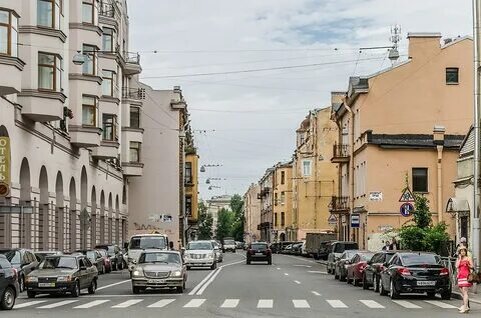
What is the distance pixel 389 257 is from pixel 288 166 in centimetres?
10545

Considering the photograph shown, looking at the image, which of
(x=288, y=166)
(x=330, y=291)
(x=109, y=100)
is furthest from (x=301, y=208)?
(x=330, y=291)

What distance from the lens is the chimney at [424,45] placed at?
5725 cm

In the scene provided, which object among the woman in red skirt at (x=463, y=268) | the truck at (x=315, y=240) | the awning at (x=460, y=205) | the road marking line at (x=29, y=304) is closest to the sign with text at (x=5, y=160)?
the road marking line at (x=29, y=304)

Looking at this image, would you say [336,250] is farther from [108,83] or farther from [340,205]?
[108,83]

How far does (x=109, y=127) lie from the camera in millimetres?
63906

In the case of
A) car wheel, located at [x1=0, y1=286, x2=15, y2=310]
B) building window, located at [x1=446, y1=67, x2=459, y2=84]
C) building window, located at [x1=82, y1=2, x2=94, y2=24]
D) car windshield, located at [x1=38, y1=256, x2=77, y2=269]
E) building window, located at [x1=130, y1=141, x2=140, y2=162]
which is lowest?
car wheel, located at [x1=0, y1=286, x2=15, y2=310]

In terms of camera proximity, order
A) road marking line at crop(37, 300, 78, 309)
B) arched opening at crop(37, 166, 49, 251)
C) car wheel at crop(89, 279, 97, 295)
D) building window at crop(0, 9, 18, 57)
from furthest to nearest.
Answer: arched opening at crop(37, 166, 49, 251)
building window at crop(0, 9, 18, 57)
car wheel at crop(89, 279, 97, 295)
road marking line at crop(37, 300, 78, 309)

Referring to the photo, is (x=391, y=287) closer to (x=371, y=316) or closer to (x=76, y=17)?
(x=371, y=316)

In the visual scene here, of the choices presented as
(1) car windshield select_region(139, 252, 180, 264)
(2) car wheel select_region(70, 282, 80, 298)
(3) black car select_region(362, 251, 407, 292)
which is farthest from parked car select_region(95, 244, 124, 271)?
(2) car wheel select_region(70, 282, 80, 298)

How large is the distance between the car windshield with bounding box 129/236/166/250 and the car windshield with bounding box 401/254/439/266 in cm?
1988

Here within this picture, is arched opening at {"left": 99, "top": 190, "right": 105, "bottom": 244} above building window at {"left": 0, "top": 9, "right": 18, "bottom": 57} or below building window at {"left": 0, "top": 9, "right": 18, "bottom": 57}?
below

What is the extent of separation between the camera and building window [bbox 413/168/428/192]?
55438mm

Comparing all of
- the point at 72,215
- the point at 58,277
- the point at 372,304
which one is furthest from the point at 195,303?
the point at 72,215

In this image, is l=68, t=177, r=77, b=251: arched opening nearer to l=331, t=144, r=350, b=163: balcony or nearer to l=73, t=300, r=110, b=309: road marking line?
l=331, t=144, r=350, b=163: balcony
